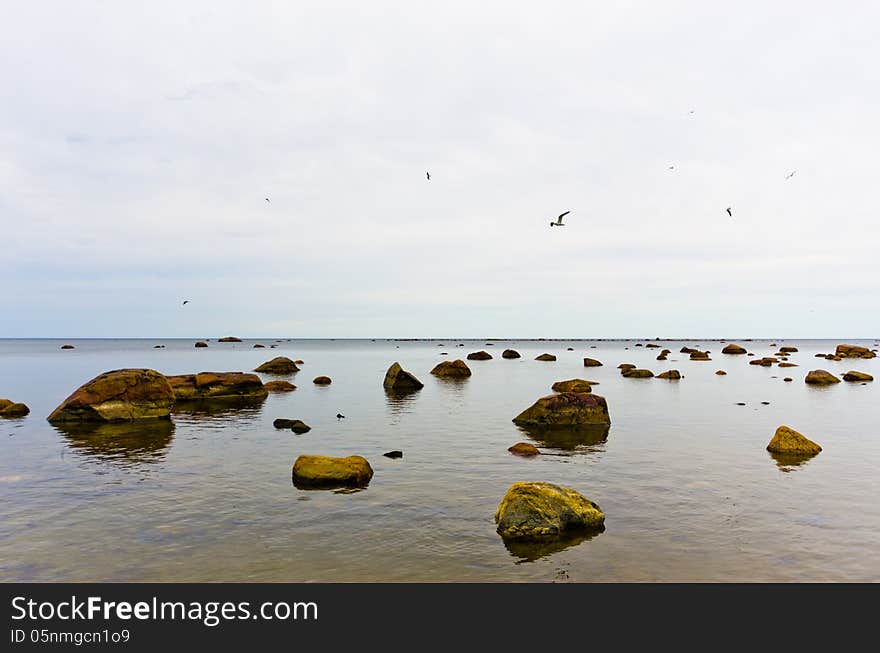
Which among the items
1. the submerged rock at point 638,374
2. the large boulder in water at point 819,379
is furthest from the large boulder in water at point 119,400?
the large boulder in water at point 819,379

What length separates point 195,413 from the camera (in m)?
38.5

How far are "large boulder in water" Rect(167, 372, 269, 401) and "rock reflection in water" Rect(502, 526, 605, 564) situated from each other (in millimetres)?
38002

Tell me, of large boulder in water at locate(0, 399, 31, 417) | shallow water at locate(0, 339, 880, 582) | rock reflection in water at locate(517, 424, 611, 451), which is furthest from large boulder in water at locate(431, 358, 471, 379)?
large boulder in water at locate(0, 399, 31, 417)

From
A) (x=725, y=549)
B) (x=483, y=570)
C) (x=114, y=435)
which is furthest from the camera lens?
(x=114, y=435)

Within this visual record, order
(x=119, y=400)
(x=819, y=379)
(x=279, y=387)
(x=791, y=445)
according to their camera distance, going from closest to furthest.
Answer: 1. (x=791, y=445)
2. (x=119, y=400)
3. (x=279, y=387)
4. (x=819, y=379)

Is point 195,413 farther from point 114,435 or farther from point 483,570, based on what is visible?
point 483,570

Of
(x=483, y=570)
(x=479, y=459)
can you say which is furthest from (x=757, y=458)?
(x=483, y=570)

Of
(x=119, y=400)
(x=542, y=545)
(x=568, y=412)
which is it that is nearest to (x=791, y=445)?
(x=568, y=412)

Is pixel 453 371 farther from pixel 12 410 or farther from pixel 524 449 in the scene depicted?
pixel 524 449

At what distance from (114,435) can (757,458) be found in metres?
30.4

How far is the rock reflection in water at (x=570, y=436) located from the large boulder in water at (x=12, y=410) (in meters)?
31.6

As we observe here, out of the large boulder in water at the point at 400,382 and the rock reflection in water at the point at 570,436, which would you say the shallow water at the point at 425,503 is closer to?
the rock reflection in water at the point at 570,436

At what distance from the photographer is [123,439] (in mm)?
28125

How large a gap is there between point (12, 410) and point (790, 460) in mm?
43859
